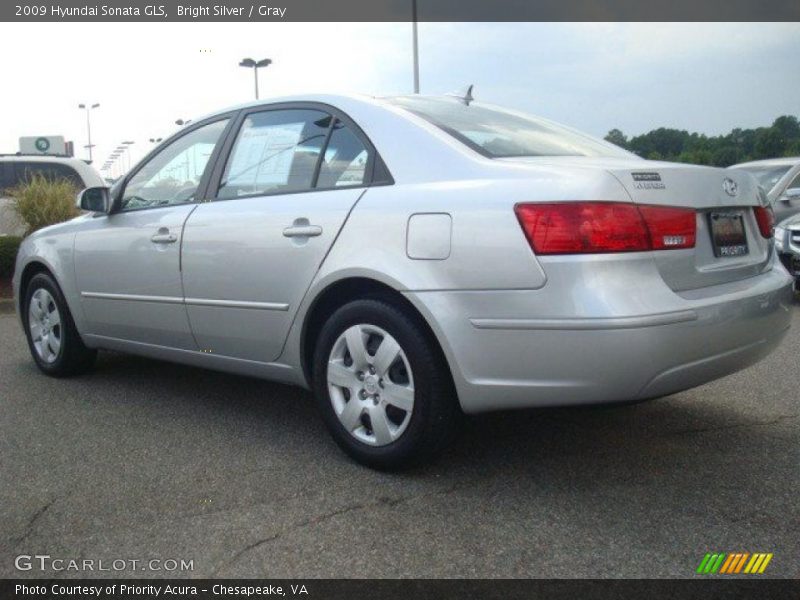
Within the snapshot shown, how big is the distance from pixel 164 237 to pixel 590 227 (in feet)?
7.81

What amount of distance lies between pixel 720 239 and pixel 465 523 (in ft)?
4.84

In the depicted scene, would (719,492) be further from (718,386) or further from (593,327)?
(718,386)

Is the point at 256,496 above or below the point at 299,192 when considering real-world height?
below

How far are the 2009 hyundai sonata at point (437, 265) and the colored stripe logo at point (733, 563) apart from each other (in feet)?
1.93

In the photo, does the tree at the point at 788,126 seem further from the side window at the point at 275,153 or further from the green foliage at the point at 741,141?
the side window at the point at 275,153

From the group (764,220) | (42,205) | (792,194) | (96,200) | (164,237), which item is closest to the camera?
(764,220)

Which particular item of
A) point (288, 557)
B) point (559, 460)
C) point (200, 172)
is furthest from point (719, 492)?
point (200, 172)

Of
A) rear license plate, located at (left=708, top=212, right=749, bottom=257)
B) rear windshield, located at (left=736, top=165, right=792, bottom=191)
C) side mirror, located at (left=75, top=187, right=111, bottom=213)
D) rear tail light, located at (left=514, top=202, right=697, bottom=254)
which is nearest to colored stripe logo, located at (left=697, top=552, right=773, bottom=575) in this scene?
rear tail light, located at (left=514, top=202, right=697, bottom=254)

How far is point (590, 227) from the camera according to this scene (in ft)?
9.47

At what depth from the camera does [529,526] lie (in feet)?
9.55

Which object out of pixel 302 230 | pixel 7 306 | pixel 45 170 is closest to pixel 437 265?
pixel 302 230
